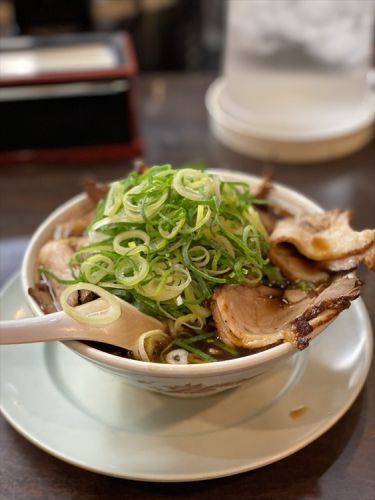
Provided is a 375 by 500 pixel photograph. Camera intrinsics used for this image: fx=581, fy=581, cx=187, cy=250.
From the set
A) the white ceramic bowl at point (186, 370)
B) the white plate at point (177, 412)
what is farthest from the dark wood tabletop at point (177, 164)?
the white ceramic bowl at point (186, 370)

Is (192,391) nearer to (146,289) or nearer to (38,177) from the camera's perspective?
(146,289)

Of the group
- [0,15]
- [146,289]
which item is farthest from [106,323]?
[0,15]

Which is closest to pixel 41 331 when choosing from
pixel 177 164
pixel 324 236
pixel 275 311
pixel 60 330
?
pixel 60 330

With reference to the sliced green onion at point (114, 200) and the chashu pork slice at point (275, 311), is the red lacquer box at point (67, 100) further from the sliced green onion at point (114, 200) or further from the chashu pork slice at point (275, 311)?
the chashu pork slice at point (275, 311)

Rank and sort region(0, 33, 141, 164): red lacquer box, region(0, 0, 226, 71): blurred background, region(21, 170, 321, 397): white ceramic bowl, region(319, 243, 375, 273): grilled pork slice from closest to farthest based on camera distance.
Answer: region(21, 170, 321, 397): white ceramic bowl, region(319, 243, 375, 273): grilled pork slice, region(0, 33, 141, 164): red lacquer box, region(0, 0, 226, 71): blurred background

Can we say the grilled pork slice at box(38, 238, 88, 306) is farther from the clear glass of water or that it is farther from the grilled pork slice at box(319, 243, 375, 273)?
the clear glass of water

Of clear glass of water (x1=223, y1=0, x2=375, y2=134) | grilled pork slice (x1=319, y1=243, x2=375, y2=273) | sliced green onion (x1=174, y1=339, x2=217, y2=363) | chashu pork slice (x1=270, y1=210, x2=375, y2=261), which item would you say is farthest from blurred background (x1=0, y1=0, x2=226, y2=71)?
sliced green onion (x1=174, y1=339, x2=217, y2=363)
